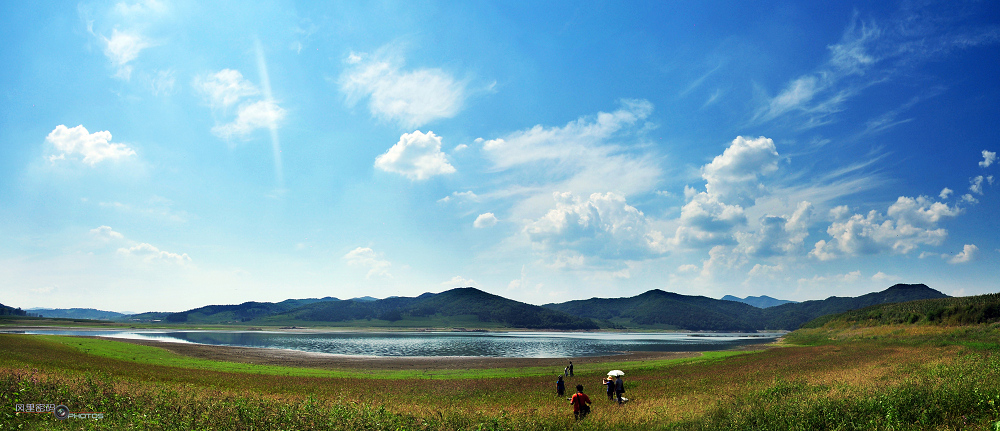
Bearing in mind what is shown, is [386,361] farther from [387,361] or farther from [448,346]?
[448,346]

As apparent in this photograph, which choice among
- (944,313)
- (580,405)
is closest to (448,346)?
(580,405)

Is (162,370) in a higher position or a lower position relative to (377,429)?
lower

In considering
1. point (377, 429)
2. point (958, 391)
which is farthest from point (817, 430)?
point (377, 429)

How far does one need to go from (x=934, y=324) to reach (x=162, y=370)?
119298 mm

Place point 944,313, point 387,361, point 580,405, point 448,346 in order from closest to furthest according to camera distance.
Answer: point 580,405 → point 387,361 → point 944,313 → point 448,346

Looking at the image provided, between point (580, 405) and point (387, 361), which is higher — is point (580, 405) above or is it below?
above

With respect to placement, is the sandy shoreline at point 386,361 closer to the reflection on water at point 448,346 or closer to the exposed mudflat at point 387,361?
the exposed mudflat at point 387,361

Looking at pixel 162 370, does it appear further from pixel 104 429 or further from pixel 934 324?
pixel 934 324

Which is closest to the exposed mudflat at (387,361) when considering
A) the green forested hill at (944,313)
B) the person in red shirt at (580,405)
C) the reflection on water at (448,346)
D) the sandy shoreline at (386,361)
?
the sandy shoreline at (386,361)

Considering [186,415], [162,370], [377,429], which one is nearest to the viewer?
[377,429]

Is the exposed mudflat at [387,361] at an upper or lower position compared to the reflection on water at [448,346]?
upper

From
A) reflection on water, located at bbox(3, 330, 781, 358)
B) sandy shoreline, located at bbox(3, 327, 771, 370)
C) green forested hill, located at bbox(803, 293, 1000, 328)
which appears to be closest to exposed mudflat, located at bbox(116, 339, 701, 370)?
sandy shoreline, located at bbox(3, 327, 771, 370)

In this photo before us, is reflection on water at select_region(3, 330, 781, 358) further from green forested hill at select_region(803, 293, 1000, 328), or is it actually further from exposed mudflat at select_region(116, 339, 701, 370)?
green forested hill at select_region(803, 293, 1000, 328)

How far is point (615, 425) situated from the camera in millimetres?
16906
